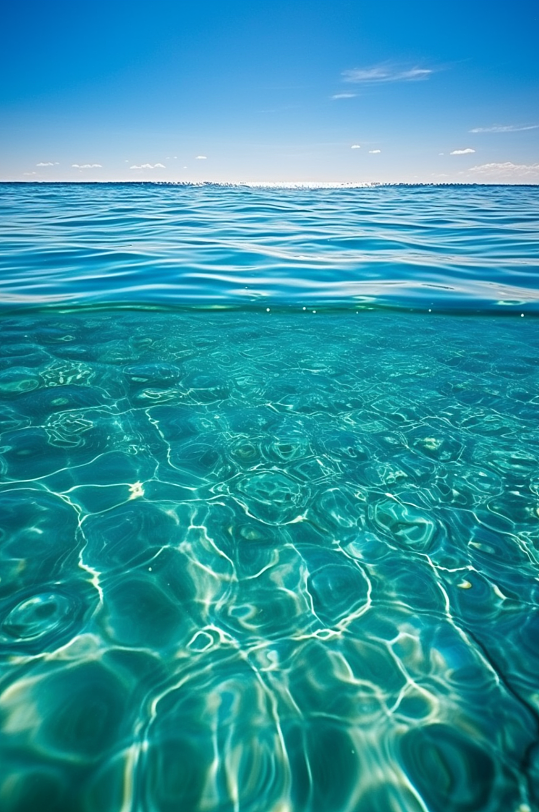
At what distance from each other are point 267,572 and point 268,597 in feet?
0.52

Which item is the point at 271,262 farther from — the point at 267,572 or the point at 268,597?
the point at 268,597

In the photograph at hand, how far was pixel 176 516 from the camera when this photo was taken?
2.69 meters

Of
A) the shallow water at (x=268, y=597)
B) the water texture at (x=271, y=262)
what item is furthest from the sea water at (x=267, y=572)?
the water texture at (x=271, y=262)

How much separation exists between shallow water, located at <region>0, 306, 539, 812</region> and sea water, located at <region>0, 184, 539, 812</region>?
0.4 inches

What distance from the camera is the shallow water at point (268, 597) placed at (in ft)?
5.00

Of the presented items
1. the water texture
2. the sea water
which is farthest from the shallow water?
the water texture

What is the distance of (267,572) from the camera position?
229 centimetres

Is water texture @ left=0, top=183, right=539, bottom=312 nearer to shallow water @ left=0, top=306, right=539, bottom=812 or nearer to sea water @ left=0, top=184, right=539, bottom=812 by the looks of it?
sea water @ left=0, top=184, right=539, bottom=812

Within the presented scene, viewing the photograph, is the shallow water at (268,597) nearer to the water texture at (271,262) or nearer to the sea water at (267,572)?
the sea water at (267,572)

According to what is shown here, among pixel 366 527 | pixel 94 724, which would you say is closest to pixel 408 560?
pixel 366 527

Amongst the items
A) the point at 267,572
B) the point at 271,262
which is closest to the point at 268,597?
the point at 267,572

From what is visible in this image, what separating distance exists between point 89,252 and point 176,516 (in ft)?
27.8

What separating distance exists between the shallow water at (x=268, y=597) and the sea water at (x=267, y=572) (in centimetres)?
1

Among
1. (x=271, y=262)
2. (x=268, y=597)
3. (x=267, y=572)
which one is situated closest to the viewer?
(x=268, y=597)
